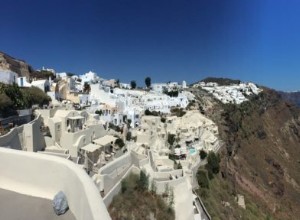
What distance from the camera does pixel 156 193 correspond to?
16781mm

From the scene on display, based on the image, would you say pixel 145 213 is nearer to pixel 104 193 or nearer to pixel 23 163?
pixel 104 193

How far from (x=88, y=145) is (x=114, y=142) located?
Answer: 3191 mm

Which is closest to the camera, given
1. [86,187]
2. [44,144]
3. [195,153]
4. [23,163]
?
[86,187]

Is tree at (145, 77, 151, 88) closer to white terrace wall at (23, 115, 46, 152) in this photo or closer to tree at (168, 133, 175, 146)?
tree at (168, 133, 175, 146)

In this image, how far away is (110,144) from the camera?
2233cm

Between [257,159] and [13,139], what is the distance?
1651 inches

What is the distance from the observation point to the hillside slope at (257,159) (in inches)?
→ 1222

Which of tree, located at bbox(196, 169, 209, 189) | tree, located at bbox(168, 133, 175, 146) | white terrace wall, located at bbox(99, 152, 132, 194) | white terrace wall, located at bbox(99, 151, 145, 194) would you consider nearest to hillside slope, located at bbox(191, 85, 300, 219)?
tree, located at bbox(196, 169, 209, 189)

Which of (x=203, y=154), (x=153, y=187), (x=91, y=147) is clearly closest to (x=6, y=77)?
(x=91, y=147)

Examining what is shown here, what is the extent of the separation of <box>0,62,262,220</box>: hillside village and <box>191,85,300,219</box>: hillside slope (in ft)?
11.4

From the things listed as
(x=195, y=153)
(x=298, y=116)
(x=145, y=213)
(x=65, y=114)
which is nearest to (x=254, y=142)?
(x=195, y=153)

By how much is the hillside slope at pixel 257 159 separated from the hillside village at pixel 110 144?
11.4 feet

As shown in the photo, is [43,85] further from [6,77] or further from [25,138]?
[25,138]

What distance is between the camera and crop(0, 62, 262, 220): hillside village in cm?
1363
